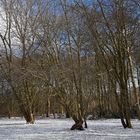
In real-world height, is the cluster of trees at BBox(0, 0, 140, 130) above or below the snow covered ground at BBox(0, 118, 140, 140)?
Answer: above

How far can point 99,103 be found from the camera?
56156 mm

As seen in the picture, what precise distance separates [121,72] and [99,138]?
29.9ft

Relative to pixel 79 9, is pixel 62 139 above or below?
below

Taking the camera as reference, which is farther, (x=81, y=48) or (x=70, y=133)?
(x=81, y=48)

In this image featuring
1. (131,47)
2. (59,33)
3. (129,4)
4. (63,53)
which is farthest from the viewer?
(63,53)

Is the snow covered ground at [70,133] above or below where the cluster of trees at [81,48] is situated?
below

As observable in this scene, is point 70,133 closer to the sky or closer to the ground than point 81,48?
closer to the ground

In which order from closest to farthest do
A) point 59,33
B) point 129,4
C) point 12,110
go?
point 129,4 → point 59,33 → point 12,110

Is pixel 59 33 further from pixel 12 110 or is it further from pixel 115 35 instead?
pixel 12 110

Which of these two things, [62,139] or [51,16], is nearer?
[62,139]

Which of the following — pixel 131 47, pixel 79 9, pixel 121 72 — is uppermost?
pixel 79 9

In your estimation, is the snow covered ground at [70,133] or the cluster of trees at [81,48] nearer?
the snow covered ground at [70,133]

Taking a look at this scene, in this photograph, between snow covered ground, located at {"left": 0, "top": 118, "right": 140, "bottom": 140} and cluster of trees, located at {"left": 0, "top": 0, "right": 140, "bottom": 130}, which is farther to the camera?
cluster of trees, located at {"left": 0, "top": 0, "right": 140, "bottom": 130}

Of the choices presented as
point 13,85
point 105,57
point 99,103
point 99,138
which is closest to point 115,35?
point 105,57
